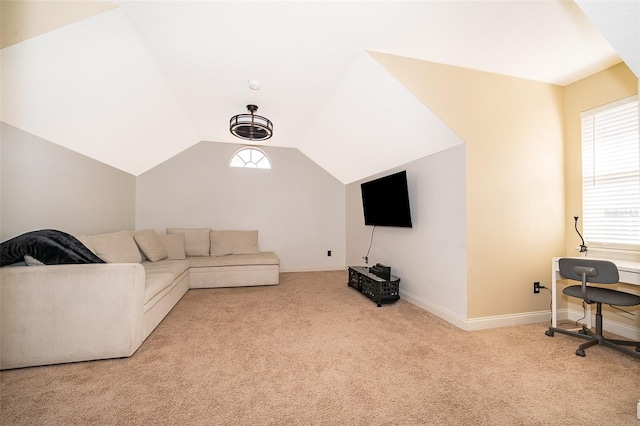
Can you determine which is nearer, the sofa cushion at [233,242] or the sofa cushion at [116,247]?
the sofa cushion at [116,247]

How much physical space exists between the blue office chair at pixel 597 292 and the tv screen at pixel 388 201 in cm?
157

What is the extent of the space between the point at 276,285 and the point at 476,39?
3.99 metres

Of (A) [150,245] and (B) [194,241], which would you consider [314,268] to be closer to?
(B) [194,241]

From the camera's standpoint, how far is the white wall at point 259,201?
5.07m

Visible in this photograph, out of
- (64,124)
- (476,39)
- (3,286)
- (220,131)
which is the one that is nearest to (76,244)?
(3,286)

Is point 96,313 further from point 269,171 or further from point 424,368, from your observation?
point 269,171

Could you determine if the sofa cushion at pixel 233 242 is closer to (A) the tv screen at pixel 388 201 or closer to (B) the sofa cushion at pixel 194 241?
(B) the sofa cushion at pixel 194 241

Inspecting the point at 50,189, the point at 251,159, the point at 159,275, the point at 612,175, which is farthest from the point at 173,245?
the point at 612,175

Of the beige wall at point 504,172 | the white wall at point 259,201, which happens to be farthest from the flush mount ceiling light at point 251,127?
the white wall at point 259,201

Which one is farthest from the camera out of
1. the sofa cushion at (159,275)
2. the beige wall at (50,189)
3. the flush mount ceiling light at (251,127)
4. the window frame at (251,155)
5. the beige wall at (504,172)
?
the window frame at (251,155)

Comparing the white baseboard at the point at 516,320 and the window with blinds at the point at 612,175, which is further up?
the window with blinds at the point at 612,175

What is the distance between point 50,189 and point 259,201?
3144 mm

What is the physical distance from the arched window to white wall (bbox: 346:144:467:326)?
2.71 m

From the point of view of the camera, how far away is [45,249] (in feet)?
6.49
